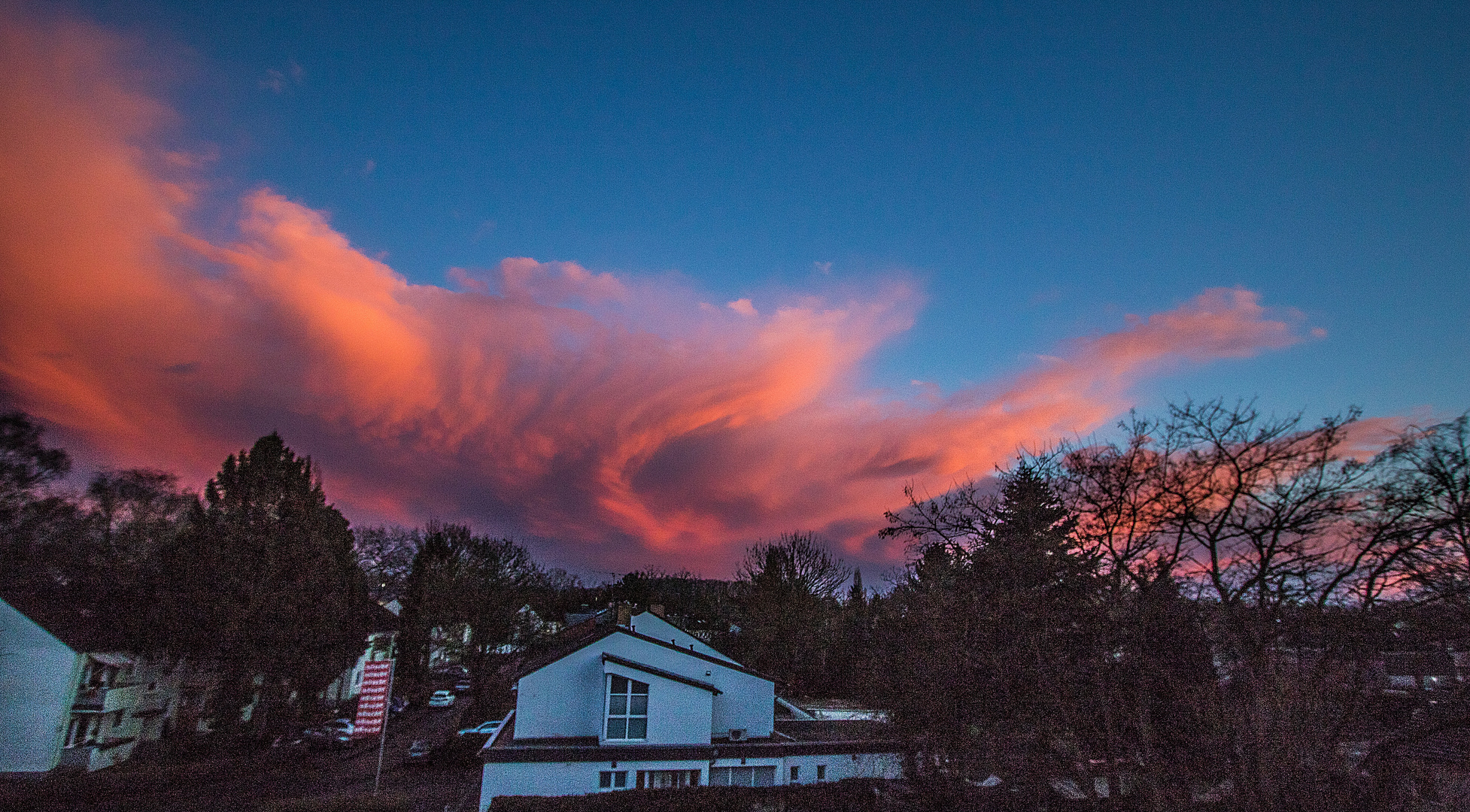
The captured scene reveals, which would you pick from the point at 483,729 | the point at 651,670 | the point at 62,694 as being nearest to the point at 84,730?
the point at 62,694

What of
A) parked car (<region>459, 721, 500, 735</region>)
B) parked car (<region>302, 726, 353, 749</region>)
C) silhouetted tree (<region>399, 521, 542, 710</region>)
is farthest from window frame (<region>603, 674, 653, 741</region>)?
parked car (<region>302, 726, 353, 749</region>)

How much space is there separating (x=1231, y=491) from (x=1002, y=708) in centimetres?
615

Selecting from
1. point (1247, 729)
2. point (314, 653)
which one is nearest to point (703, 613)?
point (314, 653)

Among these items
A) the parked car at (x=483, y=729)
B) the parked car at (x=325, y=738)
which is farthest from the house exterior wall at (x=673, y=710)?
the parked car at (x=325, y=738)

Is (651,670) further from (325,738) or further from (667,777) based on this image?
(325,738)

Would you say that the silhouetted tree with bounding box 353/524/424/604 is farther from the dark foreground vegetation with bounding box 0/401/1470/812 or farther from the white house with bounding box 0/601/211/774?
the dark foreground vegetation with bounding box 0/401/1470/812

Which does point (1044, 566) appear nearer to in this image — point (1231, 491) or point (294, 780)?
point (1231, 491)

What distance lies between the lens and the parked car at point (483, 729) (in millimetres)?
32906

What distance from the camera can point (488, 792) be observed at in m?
20.4

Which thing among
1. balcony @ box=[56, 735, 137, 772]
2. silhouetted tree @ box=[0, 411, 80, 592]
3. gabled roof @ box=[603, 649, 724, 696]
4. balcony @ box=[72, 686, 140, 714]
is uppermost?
silhouetted tree @ box=[0, 411, 80, 592]

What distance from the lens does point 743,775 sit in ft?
77.1

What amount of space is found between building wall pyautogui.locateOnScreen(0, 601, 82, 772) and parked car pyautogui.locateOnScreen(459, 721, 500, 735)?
15062mm

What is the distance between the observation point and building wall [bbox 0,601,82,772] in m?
25.8

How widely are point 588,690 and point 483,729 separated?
11733mm
